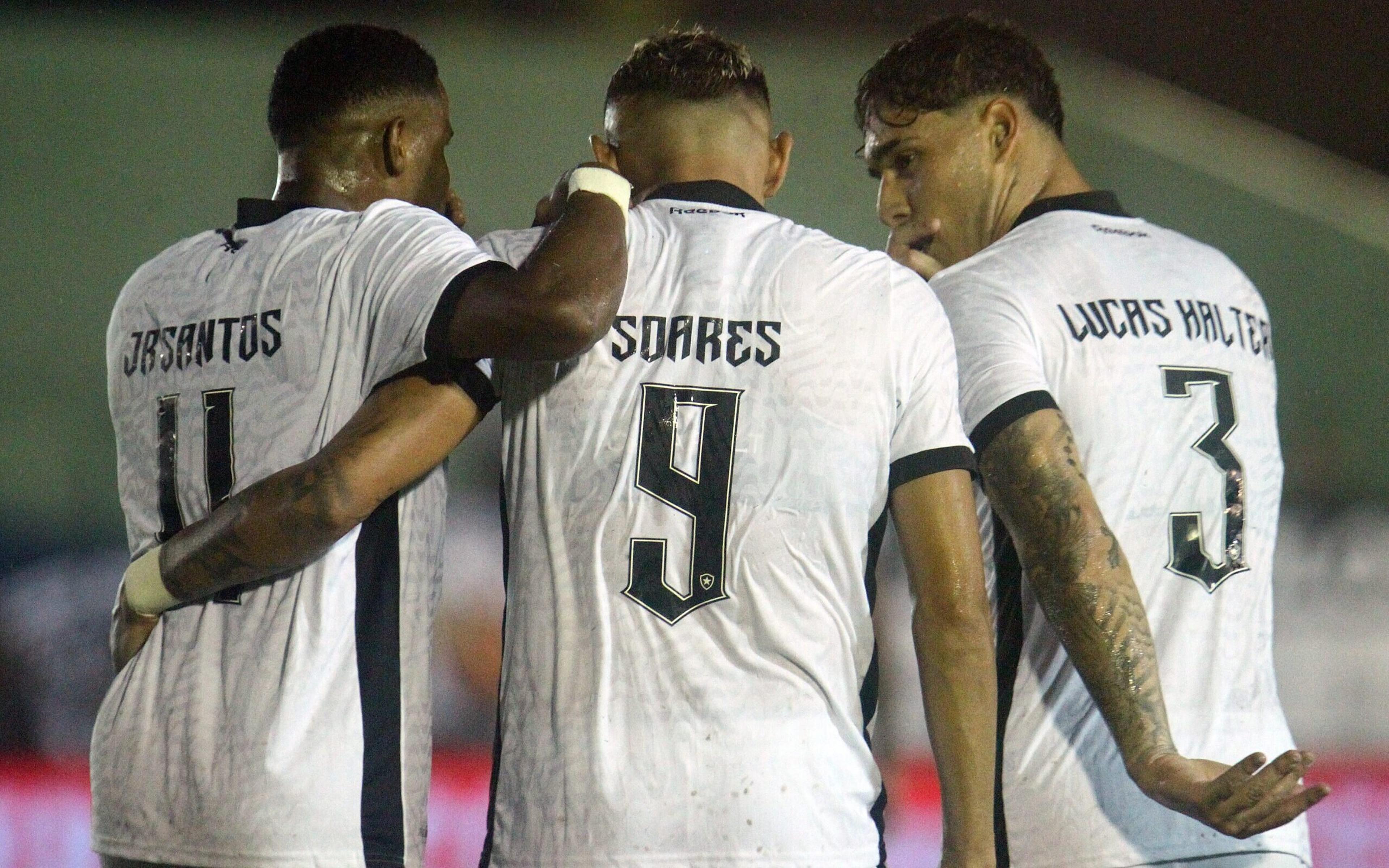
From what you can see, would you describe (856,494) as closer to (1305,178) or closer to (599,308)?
(599,308)

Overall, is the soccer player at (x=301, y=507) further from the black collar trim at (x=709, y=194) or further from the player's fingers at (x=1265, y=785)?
the player's fingers at (x=1265, y=785)

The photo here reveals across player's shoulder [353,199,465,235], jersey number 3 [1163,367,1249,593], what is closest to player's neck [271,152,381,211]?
player's shoulder [353,199,465,235]

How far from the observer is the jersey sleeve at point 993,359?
2420 mm

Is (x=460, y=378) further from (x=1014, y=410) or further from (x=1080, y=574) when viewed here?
(x=1080, y=574)

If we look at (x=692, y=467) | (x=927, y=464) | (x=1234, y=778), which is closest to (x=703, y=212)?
(x=692, y=467)

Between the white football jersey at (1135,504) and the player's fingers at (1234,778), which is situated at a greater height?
the white football jersey at (1135,504)

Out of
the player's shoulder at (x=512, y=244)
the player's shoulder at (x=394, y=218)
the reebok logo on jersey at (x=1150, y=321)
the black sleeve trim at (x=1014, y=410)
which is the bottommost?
the black sleeve trim at (x=1014, y=410)

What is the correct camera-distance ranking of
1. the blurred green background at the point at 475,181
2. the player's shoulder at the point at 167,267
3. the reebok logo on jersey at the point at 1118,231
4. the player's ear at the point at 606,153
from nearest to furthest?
the player's shoulder at the point at 167,267
the player's ear at the point at 606,153
the reebok logo on jersey at the point at 1118,231
the blurred green background at the point at 475,181

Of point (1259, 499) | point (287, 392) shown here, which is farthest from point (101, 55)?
point (1259, 499)

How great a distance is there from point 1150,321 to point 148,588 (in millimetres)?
1748

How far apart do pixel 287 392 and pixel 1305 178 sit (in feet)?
27.1

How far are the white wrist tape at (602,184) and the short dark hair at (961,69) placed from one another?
2.94ft

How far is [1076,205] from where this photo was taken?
2797 millimetres

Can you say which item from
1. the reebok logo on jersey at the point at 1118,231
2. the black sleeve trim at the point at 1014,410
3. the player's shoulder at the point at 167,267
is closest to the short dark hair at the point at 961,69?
the reebok logo on jersey at the point at 1118,231
